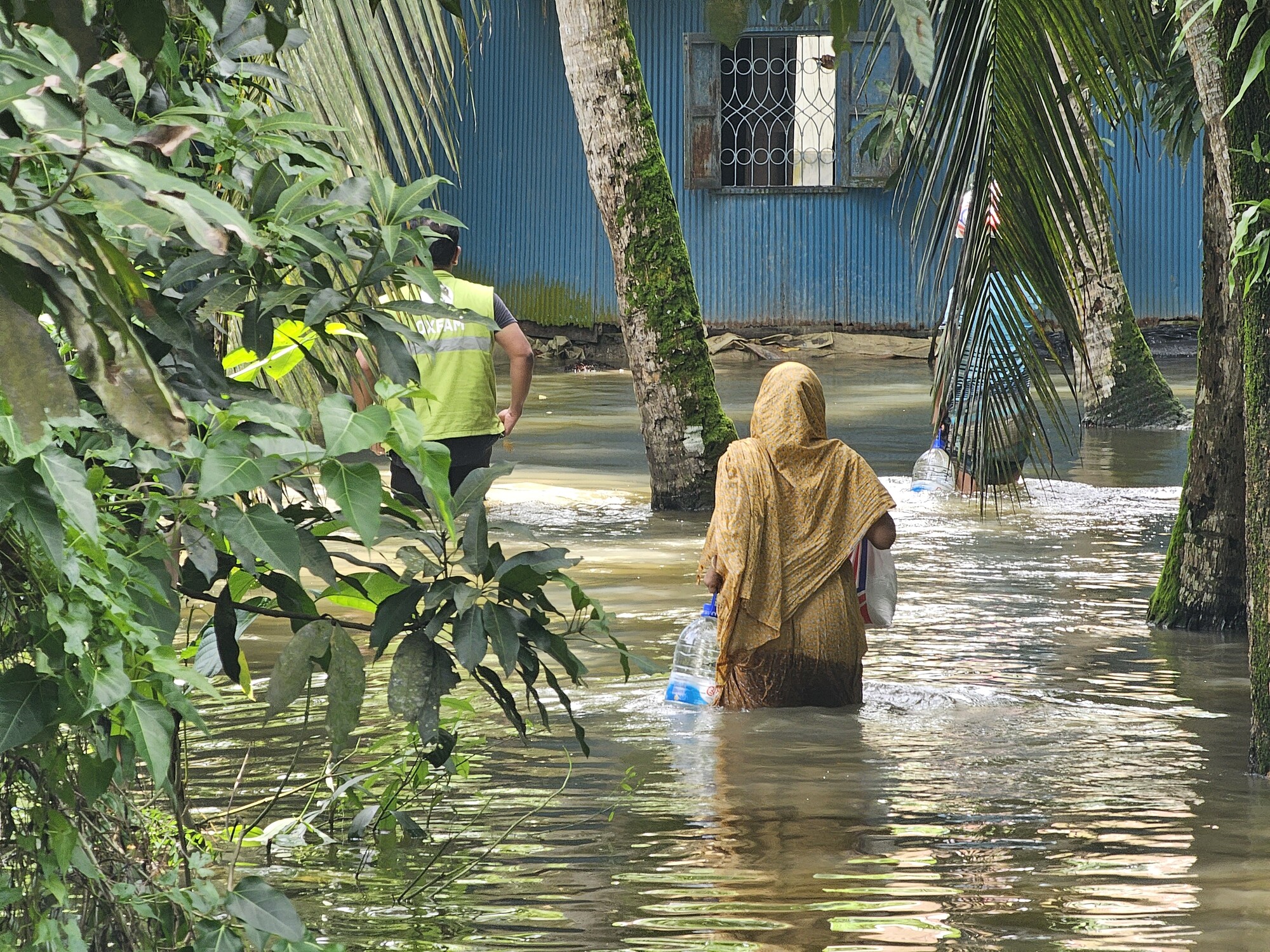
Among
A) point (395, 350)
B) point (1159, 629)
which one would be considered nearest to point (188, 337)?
point (395, 350)

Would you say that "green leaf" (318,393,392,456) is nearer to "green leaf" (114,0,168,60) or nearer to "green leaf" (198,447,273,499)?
"green leaf" (198,447,273,499)

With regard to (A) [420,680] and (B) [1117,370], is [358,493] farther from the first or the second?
(B) [1117,370]

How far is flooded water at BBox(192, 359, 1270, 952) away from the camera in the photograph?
392cm

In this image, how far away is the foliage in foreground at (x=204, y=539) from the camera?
218 centimetres

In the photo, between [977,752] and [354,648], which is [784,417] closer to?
[977,752]

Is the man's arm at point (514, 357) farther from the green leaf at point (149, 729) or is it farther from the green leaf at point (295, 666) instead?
the green leaf at point (149, 729)

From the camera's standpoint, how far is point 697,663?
20.9 ft

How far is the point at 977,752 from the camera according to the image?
559 centimetres

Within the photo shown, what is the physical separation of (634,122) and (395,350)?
8134 millimetres

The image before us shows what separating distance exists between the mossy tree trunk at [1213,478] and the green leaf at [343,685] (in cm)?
544

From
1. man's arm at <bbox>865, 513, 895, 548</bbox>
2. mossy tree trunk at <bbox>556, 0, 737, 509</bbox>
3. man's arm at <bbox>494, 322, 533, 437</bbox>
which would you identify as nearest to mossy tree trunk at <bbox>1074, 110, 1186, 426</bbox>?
mossy tree trunk at <bbox>556, 0, 737, 509</bbox>

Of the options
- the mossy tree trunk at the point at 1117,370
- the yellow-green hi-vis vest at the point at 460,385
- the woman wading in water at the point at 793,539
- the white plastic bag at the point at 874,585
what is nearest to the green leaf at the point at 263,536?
the woman wading in water at the point at 793,539

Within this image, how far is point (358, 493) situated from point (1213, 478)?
591cm

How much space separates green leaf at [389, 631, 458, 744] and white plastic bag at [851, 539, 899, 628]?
3.73 meters
